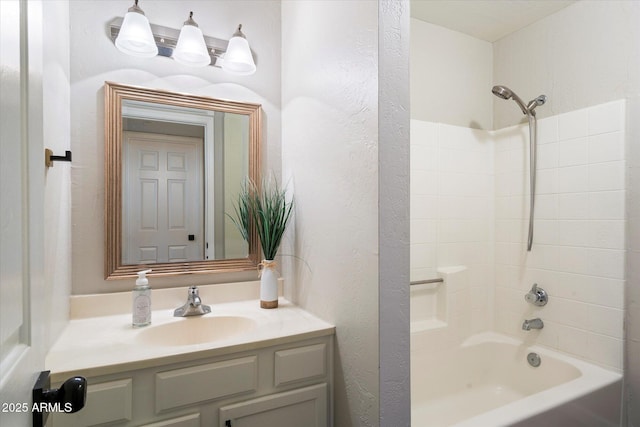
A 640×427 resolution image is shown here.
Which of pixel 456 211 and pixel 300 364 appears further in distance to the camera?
pixel 456 211

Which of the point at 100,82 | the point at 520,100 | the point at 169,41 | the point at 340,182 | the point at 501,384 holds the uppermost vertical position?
the point at 169,41

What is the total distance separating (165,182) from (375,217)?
0.98m

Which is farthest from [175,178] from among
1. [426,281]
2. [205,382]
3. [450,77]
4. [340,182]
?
[450,77]

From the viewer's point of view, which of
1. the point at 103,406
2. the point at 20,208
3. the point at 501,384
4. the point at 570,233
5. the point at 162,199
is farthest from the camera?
the point at 501,384

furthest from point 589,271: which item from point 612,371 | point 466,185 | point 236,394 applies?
point 236,394

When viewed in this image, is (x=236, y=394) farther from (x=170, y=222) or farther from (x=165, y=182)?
(x=165, y=182)

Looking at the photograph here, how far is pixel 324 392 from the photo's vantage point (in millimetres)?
1270

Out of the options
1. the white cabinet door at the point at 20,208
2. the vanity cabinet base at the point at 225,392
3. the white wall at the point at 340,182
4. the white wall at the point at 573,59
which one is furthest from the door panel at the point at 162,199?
the white wall at the point at 573,59

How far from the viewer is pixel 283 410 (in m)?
1.20

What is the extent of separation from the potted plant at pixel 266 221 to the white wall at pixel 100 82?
217 mm

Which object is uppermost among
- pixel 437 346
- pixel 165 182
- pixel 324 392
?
pixel 165 182

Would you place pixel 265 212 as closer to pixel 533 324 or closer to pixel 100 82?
pixel 100 82

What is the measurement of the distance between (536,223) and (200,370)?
1.95m

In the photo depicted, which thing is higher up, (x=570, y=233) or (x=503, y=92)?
(x=503, y=92)
